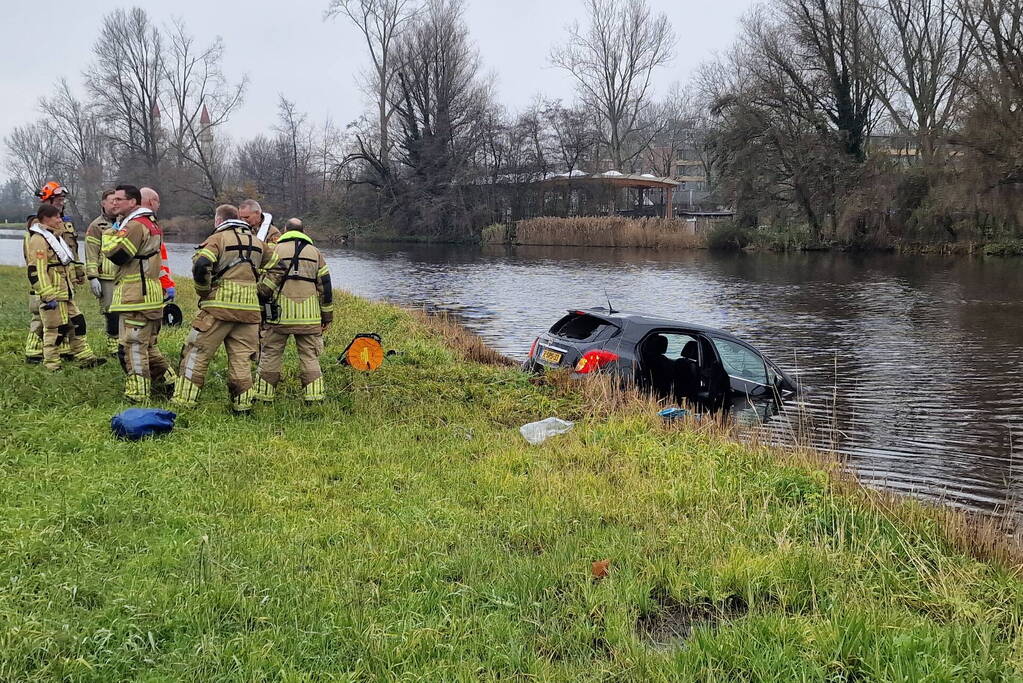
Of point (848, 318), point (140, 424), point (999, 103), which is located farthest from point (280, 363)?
point (999, 103)

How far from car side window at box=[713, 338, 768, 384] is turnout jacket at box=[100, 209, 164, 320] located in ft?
20.6

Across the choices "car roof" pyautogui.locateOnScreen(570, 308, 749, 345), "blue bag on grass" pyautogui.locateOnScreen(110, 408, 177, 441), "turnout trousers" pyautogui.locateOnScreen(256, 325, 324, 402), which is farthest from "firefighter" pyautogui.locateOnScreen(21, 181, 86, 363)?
"car roof" pyautogui.locateOnScreen(570, 308, 749, 345)

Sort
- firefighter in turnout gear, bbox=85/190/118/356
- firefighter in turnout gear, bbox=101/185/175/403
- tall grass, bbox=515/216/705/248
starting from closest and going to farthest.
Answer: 1. firefighter in turnout gear, bbox=101/185/175/403
2. firefighter in turnout gear, bbox=85/190/118/356
3. tall grass, bbox=515/216/705/248

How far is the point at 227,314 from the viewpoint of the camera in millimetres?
7371

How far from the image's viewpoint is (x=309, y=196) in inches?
2997

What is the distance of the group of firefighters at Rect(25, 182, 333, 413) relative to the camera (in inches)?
292

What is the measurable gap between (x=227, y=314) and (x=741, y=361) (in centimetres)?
610

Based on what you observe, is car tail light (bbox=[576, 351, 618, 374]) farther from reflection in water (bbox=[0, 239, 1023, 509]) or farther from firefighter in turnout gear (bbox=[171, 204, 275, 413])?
firefighter in turnout gear (bbox=[171, 204, 275, 413])

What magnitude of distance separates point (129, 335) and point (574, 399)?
452 cm

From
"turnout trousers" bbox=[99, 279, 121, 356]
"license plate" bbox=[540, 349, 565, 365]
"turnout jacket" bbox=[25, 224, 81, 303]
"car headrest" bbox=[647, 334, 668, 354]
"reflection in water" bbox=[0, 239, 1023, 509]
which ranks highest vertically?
"turnout jacket" bbox=[25, 224, 81, 303]

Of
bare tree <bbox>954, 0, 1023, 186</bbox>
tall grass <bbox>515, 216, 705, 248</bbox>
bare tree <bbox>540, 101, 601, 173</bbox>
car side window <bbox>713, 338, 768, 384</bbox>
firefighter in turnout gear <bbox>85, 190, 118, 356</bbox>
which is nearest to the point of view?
firefighter in turnout gear <bbox>85, 190, 118, 356</bbox>

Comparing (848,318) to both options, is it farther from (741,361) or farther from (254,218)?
(254,218)

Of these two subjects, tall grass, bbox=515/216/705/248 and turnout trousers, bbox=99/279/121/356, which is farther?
tall grass, bbox=515/216/705/248

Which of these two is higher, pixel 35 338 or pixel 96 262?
pixel 96 262
